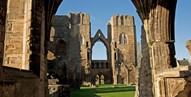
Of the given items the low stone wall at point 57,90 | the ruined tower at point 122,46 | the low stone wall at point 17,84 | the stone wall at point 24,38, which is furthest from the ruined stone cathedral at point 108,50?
the low stone wall at point 17,84

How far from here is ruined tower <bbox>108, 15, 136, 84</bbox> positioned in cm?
3781

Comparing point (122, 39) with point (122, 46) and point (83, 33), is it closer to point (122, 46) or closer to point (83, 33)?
point (122, 46)

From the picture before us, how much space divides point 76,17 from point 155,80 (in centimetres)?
3501

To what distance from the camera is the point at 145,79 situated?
7.78 m

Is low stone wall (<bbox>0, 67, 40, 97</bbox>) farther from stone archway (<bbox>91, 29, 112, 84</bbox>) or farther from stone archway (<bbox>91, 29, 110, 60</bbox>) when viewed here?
stone archway (<bbox>91, 29, 110, 60</bbox>)

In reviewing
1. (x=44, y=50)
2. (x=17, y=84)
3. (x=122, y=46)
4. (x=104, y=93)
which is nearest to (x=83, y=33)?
(x=122, y=46)

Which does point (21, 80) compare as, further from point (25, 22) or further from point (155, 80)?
point (155, 80)

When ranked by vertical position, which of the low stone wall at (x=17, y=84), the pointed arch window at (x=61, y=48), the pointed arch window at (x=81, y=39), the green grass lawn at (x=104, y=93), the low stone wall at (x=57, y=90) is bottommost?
the green grass lawn at (x=104, y=93)

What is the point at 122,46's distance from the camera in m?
40.6

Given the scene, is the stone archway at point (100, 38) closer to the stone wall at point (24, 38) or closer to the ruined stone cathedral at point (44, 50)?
the ruined stone cathedral at point (44, 50)

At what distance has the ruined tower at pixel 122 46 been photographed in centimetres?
3781

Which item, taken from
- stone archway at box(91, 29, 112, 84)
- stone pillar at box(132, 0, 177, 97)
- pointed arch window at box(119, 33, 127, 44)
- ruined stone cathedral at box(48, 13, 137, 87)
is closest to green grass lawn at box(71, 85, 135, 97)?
stone pillar at box(132, 0, 177, 97)

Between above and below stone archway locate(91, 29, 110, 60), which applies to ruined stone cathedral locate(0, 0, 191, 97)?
below

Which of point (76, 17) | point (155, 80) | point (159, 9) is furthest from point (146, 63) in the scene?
point (76, 17)
